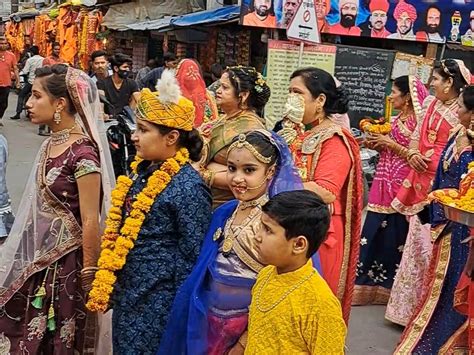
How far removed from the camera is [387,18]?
11.0 meters

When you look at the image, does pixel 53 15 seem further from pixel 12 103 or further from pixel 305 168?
pixel 305 168

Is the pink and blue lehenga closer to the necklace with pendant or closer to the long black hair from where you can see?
the long black hair

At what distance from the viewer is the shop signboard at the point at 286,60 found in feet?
21.5

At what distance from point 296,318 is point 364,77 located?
8.41 meters

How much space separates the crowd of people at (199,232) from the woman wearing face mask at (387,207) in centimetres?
90

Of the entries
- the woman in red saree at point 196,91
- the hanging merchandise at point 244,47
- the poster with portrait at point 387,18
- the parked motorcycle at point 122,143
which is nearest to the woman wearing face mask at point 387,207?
the woman in red saree at point 196,91

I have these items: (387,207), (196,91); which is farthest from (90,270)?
(387,207)

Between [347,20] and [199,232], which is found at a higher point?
[347,20]

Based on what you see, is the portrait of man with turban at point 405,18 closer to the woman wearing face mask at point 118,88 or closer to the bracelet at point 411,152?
the woman wearing face mask at point 118,88

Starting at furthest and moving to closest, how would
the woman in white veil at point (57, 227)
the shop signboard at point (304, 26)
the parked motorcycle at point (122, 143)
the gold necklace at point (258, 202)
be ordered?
1. the parked motorcycle at point (122, 143)
2. the shop signboard at point (304, 26)
3. the woman in white veil at point (57, 227)
4. the gold necklace at point (258, 202)

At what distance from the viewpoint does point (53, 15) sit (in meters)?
22.4

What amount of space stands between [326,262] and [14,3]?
114 ft

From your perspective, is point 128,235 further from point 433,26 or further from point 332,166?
point 433,26

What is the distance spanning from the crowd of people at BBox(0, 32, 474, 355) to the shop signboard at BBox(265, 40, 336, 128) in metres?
2.35
